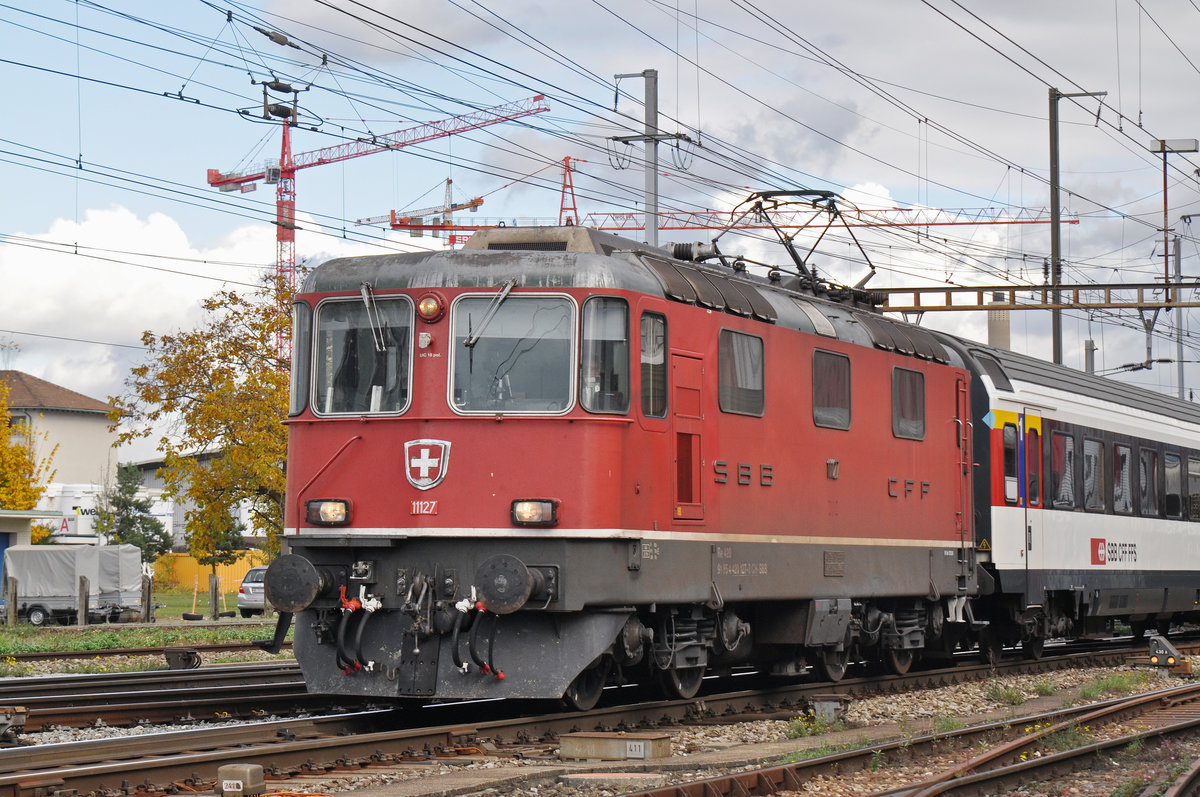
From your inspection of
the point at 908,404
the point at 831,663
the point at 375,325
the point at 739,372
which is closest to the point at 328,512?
the point at 375,325

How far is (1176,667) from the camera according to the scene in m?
18.7

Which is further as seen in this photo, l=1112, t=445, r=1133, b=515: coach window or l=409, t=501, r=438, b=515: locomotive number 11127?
l=1112, t=445, r=1133, b=515: coach window

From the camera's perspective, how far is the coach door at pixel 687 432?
12258 mm

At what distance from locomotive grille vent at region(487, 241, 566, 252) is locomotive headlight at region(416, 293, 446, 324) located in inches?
45.9

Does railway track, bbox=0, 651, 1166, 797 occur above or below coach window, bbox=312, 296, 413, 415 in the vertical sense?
below

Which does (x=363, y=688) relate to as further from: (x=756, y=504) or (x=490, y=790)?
(x=756, y=504)

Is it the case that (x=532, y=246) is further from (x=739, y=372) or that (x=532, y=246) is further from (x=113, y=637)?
(x=113, y=637)

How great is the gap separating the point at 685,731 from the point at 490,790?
3422mm

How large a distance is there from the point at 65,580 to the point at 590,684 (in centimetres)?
2809

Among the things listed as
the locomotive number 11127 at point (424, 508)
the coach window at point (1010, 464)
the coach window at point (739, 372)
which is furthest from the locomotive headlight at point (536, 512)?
the coach window at point (1010, 464)

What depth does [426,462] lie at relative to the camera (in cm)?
1162

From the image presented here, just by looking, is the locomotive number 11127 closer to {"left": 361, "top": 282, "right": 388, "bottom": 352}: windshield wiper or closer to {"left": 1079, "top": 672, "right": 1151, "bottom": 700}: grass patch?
{"left": 361, "top": 282, "right": 388, "bottom": 352}: windshield wiper

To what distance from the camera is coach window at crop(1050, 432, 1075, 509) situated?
776 inches

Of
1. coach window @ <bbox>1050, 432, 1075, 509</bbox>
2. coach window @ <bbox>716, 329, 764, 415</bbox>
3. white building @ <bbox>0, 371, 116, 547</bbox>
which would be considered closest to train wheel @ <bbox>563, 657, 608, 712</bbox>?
coach window @ <bbox>716, 329, 764, 415</bbox>
